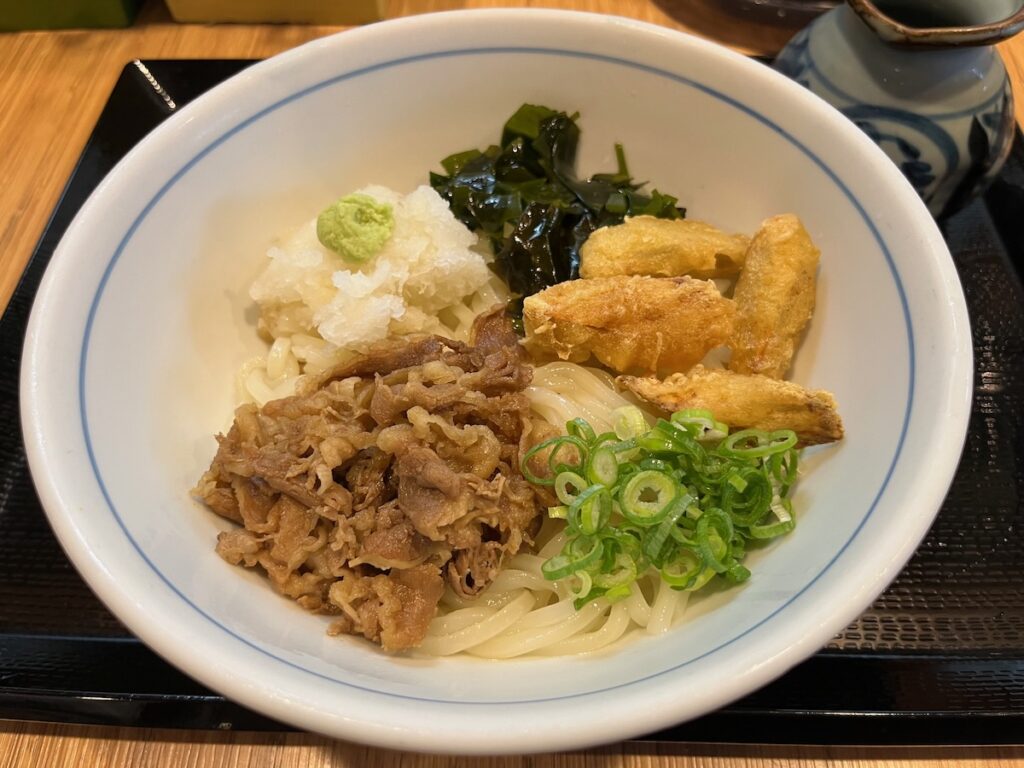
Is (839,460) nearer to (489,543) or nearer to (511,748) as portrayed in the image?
(489,543)

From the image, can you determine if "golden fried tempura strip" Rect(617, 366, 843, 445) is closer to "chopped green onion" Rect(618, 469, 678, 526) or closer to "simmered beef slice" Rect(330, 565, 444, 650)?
"chopped green onion" Rect(618, 469, 678, 526)

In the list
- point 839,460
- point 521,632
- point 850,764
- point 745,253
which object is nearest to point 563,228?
point 745,253

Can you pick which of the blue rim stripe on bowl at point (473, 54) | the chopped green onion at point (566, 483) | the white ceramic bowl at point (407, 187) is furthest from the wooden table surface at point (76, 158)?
Answer: the chopped green onion at point (566, 483)

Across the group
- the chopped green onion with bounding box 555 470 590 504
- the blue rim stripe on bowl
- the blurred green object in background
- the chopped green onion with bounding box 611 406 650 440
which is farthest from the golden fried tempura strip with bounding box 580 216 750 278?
the blurred green object in background

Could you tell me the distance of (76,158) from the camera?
299 centimetres

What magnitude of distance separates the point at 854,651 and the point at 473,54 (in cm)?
192

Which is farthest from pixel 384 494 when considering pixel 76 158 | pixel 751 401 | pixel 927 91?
pixel 76 158

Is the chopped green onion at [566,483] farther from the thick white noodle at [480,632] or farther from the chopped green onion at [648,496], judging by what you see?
the thick white noodle at [480,632]

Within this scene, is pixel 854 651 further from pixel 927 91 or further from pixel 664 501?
pixel 927 91

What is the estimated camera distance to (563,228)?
7.59 ft

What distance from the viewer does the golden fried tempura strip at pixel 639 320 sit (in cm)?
192

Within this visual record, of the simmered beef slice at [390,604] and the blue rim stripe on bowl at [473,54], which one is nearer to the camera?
the blue rim stripe on bowl at [473,54]

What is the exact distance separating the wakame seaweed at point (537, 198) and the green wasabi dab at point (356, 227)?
34 cm

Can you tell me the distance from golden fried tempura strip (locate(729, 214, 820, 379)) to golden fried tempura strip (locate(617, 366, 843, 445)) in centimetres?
11
